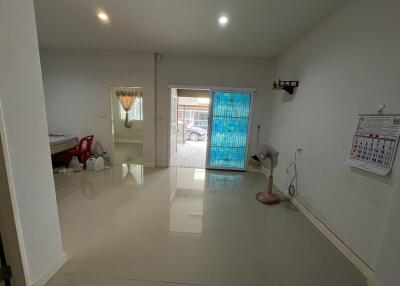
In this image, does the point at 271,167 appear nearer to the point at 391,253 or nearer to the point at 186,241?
the point at 391,253

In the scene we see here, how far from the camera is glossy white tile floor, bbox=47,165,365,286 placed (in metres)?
1.43

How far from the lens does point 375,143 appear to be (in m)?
1.50

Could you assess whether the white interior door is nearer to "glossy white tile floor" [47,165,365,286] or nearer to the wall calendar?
"glossy white tile floor" [47,165,365,286]

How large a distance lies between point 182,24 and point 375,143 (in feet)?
8.75

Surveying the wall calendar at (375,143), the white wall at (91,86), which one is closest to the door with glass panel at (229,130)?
the white wall at (91,86)

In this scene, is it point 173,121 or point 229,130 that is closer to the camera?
point 229,130

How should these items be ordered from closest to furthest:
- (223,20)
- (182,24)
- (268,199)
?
(223,20) → (182,24) → (268,199)

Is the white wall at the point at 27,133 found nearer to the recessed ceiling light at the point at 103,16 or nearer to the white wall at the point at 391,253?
the recessed ceiling light at the point at 103,16

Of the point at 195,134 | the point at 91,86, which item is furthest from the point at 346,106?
the point at 195,134

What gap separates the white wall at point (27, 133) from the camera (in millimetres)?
1009

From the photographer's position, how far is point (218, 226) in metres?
2.10

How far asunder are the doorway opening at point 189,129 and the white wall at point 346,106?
101 inches

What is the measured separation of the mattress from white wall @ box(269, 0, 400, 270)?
14.6ft

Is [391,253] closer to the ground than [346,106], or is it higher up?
closer to the ground
